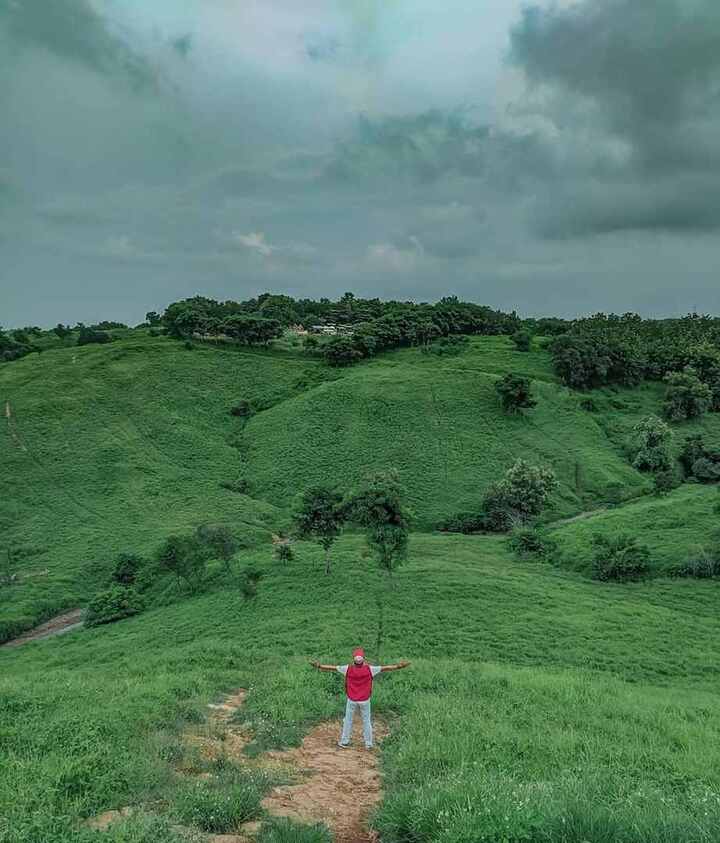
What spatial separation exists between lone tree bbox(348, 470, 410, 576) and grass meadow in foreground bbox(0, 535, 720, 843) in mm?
2273

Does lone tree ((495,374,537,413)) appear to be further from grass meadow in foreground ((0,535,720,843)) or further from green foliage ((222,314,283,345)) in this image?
green foliage ((222,314,283,345))

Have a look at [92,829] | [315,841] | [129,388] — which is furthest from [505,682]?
[129,388]

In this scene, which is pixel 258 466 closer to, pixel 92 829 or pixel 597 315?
pixel 92 829

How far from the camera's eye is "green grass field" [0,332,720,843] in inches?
357

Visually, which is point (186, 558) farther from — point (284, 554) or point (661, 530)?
point (661, 530)

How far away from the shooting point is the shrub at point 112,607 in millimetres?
42562

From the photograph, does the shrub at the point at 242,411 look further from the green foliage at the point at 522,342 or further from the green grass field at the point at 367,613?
the green foliage at the point at 522,342

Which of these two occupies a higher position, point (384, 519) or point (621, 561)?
point (384, 519)

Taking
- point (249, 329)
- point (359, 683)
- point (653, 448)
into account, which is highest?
point (249, 329)

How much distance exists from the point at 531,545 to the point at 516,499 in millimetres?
11895

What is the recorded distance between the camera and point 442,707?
15117 millimetres

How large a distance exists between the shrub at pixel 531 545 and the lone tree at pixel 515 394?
128ft

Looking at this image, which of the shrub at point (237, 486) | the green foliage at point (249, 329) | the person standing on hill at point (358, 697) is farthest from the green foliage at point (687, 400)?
the person standing on hill at point (358, 697)

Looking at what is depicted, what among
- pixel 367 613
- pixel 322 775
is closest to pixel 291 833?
pixel 322 775
